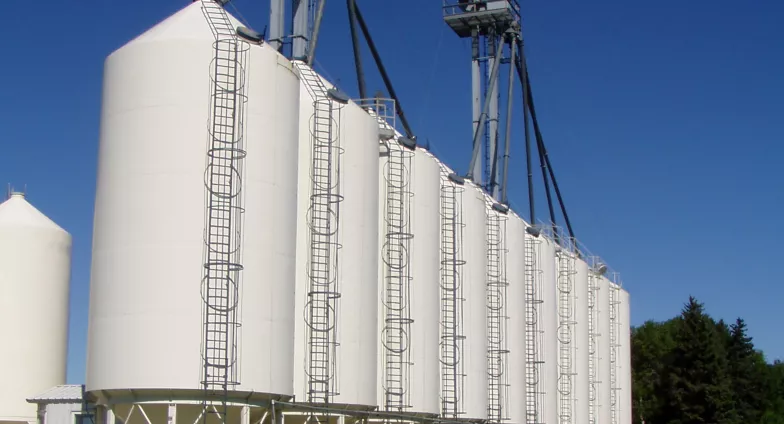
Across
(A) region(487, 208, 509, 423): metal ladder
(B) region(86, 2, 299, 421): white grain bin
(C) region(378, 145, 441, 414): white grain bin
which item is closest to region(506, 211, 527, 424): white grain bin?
(A) region(487, 208, 509, 423): metal ladder

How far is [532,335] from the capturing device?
57.5 metres

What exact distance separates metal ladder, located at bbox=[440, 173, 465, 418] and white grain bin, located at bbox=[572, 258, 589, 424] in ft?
65.0

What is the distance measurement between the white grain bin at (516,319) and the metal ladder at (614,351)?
21770 mm

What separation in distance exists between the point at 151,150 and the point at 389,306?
14151 millimetres

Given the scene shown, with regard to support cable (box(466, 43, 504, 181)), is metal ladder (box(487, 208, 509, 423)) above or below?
below

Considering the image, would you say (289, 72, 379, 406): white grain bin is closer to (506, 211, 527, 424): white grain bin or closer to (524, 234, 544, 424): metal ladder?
(506, 211, 527, 424): white grain bin

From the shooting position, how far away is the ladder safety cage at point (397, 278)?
40875 mm

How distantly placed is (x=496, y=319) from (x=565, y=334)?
41.8 feet

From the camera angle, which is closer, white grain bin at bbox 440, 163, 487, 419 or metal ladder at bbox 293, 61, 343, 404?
metal ladder at bbox 293, 61, 343, 404

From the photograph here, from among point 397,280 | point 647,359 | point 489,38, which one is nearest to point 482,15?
point 489,38

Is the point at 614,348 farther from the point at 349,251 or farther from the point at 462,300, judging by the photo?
the point at 349,251

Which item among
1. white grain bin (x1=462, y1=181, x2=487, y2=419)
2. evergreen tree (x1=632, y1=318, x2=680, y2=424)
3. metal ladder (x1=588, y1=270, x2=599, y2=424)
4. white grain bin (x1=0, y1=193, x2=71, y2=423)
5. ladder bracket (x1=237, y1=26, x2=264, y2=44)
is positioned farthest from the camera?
evergreen tree (x1=632, y1=318, x2=680, y2=424)

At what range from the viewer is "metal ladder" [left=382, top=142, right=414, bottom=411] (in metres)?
40.8

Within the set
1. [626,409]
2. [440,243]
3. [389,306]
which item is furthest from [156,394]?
[626,409]
